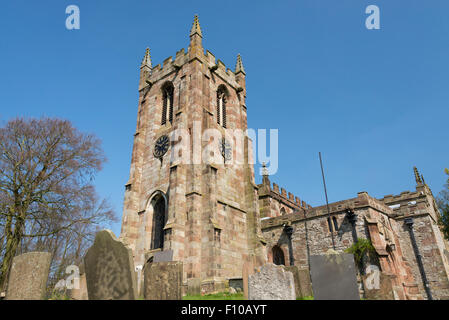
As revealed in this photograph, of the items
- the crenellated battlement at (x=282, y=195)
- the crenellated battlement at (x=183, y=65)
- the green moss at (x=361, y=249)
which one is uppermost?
the crenellated battlement at (x=183, y=65)

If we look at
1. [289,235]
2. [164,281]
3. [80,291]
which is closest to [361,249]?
[289,235]

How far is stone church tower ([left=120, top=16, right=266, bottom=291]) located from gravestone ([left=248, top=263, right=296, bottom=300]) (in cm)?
724

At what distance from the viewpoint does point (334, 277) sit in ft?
25.1

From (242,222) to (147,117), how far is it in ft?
38.3

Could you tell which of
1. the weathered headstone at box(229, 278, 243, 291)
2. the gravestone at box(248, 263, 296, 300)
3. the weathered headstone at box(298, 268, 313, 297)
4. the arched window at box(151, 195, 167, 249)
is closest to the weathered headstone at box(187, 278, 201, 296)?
the weathered headstone at box(229, 278, 243, 291)

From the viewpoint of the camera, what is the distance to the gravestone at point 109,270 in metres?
6.56

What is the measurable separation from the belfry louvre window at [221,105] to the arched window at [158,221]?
7765mm

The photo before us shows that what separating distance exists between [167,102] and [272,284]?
1991 centimetres

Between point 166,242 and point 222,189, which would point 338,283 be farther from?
point 222,189

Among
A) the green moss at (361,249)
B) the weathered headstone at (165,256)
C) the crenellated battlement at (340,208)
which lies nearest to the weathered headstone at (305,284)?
the weathered headstone at (165,256)

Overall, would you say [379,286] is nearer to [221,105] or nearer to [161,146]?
[161,146]

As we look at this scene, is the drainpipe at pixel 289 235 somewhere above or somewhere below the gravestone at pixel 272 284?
above

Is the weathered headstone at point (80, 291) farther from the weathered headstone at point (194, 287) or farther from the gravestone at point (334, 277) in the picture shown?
the gravestone at point (334, 277)
